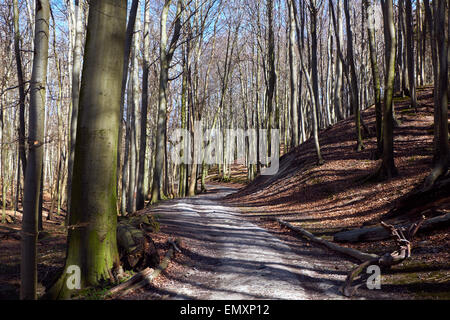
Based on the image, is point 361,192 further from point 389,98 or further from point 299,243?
point 299,243

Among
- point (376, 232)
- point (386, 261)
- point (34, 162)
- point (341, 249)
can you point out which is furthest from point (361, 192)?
point (34, 162)

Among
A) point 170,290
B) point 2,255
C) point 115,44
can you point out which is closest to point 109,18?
point 115,44

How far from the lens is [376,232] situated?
23.8ft

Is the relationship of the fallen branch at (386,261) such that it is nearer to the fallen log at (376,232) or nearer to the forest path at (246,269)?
the forest path at (246,269)

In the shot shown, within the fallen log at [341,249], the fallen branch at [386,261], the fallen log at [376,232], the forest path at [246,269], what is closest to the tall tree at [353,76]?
the fallen log at [341,249]

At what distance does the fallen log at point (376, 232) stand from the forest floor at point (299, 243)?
152 mm

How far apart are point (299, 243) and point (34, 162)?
5.91 meters

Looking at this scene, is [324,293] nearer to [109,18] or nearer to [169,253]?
[169,253]

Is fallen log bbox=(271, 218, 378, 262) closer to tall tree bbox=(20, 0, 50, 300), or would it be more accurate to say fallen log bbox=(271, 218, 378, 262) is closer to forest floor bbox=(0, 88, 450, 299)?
forest floor bbox=(0, 88, 450, 299)

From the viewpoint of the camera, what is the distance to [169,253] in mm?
6613

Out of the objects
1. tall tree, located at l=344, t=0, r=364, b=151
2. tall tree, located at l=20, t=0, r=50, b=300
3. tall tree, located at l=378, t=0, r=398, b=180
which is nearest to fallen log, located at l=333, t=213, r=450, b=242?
tall tree, located at l=378, t=0, r=398, b=180

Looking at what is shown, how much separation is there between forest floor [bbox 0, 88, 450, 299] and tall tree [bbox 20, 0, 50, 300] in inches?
21.3

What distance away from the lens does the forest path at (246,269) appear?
189 inches

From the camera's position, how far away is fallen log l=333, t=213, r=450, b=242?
21.4 feet
